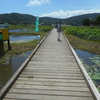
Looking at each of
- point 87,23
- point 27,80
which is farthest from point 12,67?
point 87,23

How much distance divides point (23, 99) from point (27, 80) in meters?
0.96

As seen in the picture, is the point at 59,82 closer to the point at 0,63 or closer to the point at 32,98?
the point at 32,98

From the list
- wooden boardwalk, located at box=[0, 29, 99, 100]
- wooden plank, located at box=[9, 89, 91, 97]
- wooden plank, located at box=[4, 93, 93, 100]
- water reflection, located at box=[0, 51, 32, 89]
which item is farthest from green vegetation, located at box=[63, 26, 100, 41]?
wooden plank, located at box=[4, 93, 93, 100]

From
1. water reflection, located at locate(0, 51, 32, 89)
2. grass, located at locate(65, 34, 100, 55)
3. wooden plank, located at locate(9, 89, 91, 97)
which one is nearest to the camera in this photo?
wooden plank, located at locate(9, 89, 91, 97)

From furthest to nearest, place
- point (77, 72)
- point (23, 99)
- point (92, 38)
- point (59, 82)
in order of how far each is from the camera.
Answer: point (92, 38) → point (77, 72) → point (59, 82) → point (23, 99)

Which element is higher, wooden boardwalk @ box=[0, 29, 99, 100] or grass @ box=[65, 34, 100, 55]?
wooden boardwalk @ box=[0, 29, 99, 100]

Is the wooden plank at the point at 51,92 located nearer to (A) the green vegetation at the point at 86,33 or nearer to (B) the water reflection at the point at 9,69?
(B) the water reflection at the point at 9,69

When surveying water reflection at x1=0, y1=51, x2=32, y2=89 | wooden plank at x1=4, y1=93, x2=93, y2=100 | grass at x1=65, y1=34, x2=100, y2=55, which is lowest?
water reflection at x1=0, y1=51, x2=32, y2=89

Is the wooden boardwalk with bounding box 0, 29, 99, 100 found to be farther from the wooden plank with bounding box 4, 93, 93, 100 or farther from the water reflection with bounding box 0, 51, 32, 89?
the water reflection with bounding box 0, 51, 32, 89

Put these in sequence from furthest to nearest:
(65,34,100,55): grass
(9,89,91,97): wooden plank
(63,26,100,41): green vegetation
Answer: (63,26,100,41): green vegetation, (65,34,100,55): grass, (9,89,91,97): wooden plank

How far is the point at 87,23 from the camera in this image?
86.8 metres

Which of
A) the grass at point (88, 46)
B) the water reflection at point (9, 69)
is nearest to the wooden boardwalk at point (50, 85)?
the water reflection at point (9, 69)

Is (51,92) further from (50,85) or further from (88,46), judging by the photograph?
(88,46)

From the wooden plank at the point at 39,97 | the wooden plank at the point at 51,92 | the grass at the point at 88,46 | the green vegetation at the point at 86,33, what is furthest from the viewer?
the green vegetation at the point at 86,33
